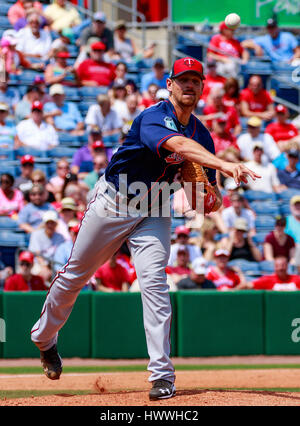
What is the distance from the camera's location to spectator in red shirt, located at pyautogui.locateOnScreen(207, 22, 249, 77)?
13141 millimetres

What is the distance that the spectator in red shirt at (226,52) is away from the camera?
13141mm

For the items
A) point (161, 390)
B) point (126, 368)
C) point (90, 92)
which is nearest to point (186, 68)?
point (161, 390)

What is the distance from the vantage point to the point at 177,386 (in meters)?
6.74

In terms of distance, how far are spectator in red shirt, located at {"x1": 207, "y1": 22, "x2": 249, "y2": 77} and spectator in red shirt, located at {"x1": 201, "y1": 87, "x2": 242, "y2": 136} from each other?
3.60ft

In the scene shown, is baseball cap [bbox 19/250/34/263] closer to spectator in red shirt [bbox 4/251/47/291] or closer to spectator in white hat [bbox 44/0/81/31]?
spectator in red shirt [bbox 4/251/47/291]

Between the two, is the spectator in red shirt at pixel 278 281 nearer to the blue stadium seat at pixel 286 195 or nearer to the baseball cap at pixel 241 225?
the baseball cap at pixel 241 225

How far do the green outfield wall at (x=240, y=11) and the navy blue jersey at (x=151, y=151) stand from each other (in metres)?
9.26

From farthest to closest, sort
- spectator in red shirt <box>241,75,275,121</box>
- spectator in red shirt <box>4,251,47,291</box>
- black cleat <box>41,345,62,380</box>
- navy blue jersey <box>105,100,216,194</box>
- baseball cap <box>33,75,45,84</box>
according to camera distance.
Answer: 1. spectator in red shirt <box>241,75,275,121</box>
2. baseball cap <box>33,75,45,84</box>
3. spectator in red shirt <box>4,251,47,291</box>
4. black cleat <box>41,345,62,380</box>
5. navy blue jersey <box>105,100,216,194</box>

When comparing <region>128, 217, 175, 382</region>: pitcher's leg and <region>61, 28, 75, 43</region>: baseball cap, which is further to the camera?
<region>61, 28, 75, 43</region>: baseball cap

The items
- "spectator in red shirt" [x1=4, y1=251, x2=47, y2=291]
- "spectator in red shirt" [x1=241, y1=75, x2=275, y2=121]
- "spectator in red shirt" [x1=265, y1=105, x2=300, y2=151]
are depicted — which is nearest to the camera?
"spectator in red shirt" [x1=4, y1=251, x2=47, y2=291]

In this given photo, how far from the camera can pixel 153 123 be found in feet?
16.3

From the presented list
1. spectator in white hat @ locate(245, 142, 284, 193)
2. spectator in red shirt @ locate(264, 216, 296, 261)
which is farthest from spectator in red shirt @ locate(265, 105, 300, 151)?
spectator in red shirt @ locate(264, 216, 296, 261)
